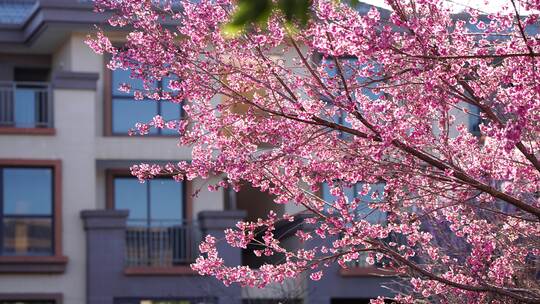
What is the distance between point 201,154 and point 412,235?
2245 mm

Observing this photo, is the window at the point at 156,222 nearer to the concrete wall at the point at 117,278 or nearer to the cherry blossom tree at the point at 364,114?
the concrete wall at the point at 117,278

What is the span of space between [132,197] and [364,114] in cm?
1859

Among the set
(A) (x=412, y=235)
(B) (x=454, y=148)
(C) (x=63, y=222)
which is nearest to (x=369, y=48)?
(B) (x=454, y=148)

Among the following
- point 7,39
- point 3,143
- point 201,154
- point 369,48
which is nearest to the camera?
point 369,48

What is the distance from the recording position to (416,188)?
435 inches

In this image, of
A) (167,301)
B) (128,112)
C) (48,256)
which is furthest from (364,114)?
(128,112)

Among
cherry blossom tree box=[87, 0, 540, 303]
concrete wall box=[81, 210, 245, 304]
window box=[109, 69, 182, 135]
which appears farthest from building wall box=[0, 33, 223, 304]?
cherry blossom tree box=[87, 0, 540, 303]

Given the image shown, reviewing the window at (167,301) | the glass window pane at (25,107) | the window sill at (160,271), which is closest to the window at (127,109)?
→ the glass window pane at (25,107)

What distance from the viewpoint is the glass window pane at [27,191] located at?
1096 inches

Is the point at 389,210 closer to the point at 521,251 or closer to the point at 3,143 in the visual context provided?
the point at 521,251

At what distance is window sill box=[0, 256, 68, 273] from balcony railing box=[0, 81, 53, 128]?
10.2 feet

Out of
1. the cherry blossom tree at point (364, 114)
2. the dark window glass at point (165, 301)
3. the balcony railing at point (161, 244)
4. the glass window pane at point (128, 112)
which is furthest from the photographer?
the glass window pane at point (128, 112)

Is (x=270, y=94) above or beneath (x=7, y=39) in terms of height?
beneath

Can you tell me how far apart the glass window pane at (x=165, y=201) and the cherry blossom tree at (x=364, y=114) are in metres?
16.8
